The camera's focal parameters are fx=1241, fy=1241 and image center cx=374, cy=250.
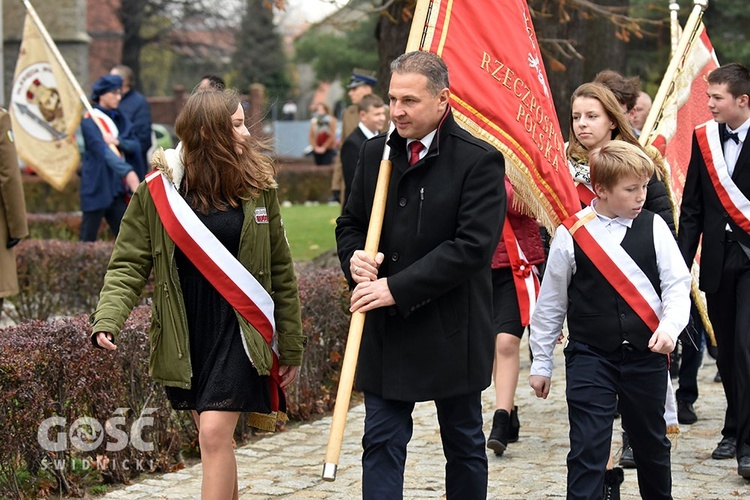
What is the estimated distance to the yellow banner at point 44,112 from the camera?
1166 centimetres

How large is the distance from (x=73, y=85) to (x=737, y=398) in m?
7.06

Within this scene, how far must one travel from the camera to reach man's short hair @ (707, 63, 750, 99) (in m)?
6.32

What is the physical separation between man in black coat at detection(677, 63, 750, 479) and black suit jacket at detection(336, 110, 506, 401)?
2.12 m

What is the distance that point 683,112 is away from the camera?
25.5ft

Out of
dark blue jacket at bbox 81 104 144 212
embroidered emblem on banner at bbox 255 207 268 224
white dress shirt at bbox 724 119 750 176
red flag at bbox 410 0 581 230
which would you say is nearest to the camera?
embroidered emblem on banner at bbox 255 207 268 224

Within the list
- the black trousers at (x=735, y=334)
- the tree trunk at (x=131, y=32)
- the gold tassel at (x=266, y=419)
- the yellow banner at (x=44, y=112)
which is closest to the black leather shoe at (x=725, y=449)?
the black trousers at (x=735, y=334)

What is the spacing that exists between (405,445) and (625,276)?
1.09 m

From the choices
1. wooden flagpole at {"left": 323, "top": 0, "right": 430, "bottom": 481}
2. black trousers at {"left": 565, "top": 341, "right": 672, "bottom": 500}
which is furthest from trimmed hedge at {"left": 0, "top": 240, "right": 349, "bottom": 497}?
black trousers at {"left": 565, "top": 341, "right": 672, "bottom": 500}

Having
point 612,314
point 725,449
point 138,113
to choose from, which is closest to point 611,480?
point 612,314

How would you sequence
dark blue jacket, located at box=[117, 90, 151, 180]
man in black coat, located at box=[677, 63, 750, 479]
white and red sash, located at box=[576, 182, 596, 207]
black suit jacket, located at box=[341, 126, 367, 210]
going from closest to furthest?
1. white and red sash, located at box=[576, 182, 596, 207]
2. man in black coat, located at box=[677, 63, 750, 479]
3. black suit jacket, located at box=[341, 126, 367, 210]
4. dark blue jacket, located at box=[117, 90, 151, 180]

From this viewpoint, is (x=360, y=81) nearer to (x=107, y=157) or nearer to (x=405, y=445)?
(x=107, y=157)

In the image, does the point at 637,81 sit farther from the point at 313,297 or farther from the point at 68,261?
the point at 68,261

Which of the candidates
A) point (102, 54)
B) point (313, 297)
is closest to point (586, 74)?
point (313, 297)

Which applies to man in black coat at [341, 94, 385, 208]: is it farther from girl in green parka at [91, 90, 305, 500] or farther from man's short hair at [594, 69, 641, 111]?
girl in green parka at [91, 90, 305, 500]
